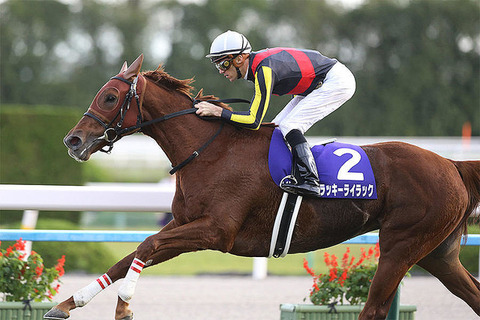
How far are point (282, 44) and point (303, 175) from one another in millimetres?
28244

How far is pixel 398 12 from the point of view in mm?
32156

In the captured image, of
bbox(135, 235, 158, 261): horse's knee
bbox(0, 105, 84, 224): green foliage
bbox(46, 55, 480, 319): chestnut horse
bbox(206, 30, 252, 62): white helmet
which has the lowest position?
bbox(135, 235, 158, 261): horse's knee

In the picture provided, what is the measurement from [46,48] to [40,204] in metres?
28.8

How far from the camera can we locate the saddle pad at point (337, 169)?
452cm

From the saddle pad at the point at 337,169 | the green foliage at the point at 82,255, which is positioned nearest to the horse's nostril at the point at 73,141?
the saddle pad at the point at 337,169

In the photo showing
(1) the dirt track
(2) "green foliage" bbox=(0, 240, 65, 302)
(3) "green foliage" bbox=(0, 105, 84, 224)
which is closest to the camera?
(2) "green foliage" bbox=(0, 240, 65, 302)

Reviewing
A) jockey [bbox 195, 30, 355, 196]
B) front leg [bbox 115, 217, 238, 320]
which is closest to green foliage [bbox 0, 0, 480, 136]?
jockey [bbox 195, 30, 355, 196]

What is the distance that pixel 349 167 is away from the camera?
460cm

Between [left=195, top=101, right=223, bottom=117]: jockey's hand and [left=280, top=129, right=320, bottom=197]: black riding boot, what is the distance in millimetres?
515

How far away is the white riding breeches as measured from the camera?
4621 millimetres

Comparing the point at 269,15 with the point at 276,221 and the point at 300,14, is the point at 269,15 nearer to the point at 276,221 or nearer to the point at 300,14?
the point at 300,14

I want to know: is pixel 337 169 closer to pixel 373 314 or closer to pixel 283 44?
pixel 373 314

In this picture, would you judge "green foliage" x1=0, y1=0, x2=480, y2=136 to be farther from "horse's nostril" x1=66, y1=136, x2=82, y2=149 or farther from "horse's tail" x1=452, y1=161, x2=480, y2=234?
"horse's nostril" x1=66, y1=136, x2=82, y2=149

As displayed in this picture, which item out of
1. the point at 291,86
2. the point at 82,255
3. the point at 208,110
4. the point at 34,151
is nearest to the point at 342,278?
the point at 291,86
